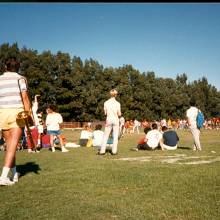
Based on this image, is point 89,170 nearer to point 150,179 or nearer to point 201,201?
point 150,179

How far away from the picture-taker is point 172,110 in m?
115

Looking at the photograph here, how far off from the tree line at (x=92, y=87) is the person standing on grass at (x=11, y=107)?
65657 mm

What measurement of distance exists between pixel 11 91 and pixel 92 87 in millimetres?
87312

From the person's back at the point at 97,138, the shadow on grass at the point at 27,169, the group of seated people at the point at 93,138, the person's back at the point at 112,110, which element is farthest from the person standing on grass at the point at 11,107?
the person's back at the point at 97,138

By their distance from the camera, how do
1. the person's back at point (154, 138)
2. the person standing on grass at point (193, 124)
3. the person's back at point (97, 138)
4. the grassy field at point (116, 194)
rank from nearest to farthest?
the grassy field at point (116, 194)
the person's back at point (154, 138)
the person standing on grass at point (193, 124)
the person's back at point (97, 138)

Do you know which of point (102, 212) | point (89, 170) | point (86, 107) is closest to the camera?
point (102, 212)

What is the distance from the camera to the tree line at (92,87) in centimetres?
8594

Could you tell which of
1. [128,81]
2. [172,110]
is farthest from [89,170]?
[172,110]

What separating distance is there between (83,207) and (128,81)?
103 m

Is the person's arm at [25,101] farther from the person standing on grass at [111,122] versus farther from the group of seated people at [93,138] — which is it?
the group of seated people at [93,138]

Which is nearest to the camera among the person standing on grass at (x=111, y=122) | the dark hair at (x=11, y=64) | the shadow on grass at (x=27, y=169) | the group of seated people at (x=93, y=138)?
the dark hair at (x=11, y=64)

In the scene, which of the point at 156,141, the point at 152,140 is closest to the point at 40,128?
the point at 152,140

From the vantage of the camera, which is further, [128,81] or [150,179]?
[128,81]

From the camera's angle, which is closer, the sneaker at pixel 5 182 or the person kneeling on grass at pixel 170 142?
the sneaker at pixel 5 182
